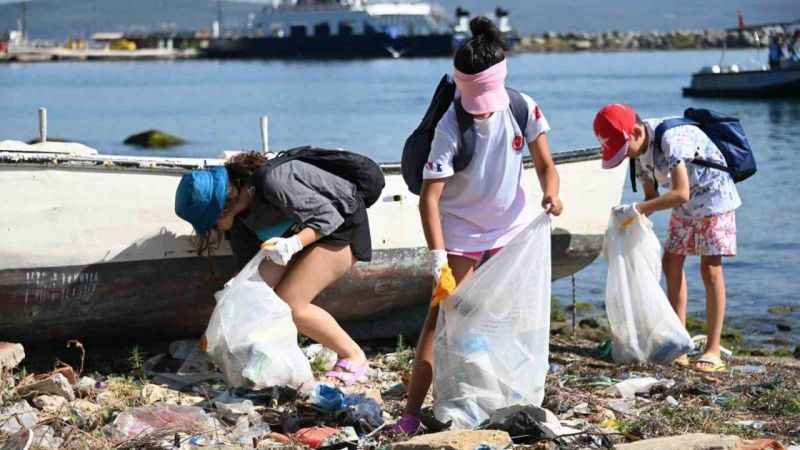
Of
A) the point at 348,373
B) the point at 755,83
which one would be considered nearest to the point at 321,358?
the point at 348,373

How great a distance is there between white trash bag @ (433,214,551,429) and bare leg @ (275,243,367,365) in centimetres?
106

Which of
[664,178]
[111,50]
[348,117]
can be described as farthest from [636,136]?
[111,50]

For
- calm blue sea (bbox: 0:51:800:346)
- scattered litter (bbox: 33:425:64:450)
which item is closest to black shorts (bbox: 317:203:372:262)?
scattered litter (bbox: 33:425:64:450)

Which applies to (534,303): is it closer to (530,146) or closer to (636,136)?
(530,146)

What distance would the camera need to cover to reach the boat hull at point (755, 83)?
125 ft

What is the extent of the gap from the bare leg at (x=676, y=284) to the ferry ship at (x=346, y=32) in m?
88.6

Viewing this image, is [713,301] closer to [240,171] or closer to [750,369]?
[750,369]

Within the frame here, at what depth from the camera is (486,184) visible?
551 cm

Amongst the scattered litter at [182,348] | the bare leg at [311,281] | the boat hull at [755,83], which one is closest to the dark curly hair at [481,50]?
the bare leg at [311,281]

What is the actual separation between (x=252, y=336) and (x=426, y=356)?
0.90 m

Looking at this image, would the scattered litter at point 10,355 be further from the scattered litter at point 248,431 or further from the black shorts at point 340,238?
the scattered litter at point 248,431

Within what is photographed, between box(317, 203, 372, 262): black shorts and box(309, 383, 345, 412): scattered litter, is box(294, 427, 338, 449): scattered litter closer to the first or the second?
box(309, 383, 345, 412): scattered litter

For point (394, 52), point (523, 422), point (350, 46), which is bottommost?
point (394, 52)

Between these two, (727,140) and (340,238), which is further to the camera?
(727,140)
